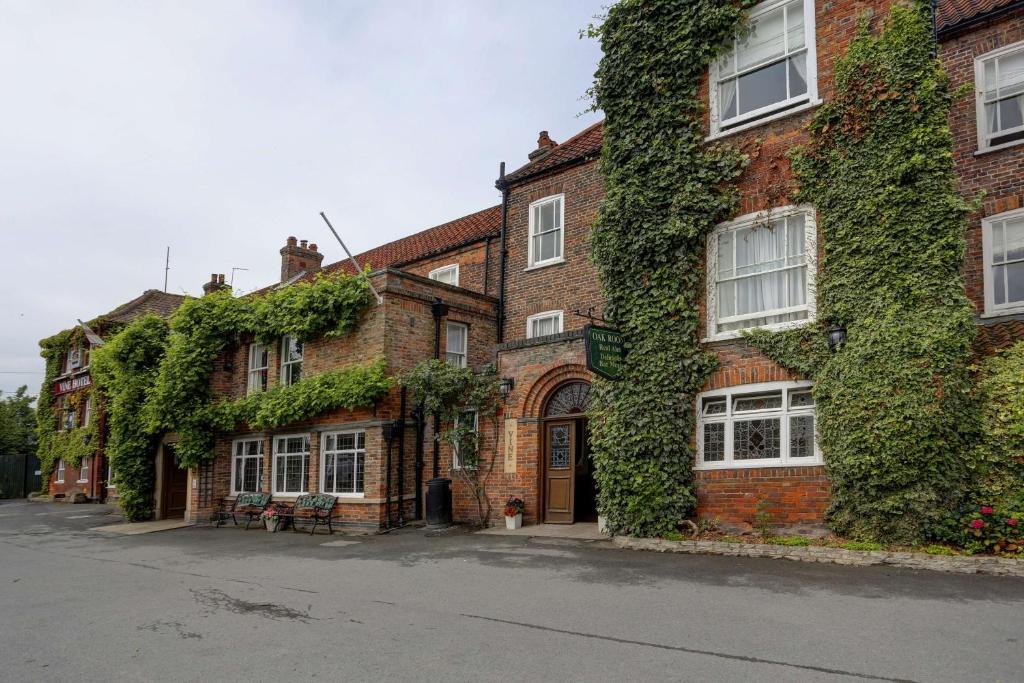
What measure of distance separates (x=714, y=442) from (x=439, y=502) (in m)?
6.30

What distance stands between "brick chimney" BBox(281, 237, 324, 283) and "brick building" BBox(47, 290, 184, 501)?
799 centimetres

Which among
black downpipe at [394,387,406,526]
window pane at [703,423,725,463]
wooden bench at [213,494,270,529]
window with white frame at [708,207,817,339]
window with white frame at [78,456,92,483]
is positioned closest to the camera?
window with white frame at [708,207,817,339]

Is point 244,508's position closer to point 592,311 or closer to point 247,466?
point 247,466

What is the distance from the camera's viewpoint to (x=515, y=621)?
781 cm

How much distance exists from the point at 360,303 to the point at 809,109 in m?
10.7

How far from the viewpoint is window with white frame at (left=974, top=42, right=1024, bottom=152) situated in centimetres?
1330

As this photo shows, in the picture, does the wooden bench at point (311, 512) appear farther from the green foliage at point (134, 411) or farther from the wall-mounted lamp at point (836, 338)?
the wall-mounted lamp at point (836, 338)

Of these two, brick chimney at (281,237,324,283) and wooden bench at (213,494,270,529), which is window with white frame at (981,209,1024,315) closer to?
wooden bench at (213,494,270,529)

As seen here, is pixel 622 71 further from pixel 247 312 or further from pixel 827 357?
pixel 247 312

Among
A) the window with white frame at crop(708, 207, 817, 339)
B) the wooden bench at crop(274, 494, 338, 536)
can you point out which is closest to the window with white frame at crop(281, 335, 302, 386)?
the wooden bench at crop(274, 494, 338, 536)

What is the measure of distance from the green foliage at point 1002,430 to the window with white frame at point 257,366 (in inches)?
689

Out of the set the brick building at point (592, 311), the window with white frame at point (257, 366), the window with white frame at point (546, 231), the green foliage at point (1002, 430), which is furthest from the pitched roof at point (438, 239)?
the green foliage at point (1002, 430)

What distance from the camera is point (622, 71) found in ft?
46.6

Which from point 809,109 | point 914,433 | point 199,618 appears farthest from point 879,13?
point 199,618
